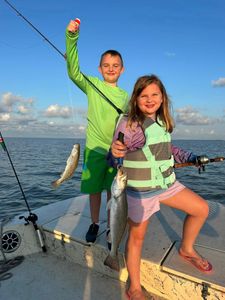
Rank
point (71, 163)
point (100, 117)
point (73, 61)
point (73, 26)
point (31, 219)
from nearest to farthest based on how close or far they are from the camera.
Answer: point (73, 26) → point (73, 61) → point (71, 163) → point (100, 117) → point (31, 219)

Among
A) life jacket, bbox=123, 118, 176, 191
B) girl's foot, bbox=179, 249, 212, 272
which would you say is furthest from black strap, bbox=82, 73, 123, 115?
girl's foot, bbox=179, 249, 212, 272

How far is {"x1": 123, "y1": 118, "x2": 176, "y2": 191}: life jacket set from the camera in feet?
10.1

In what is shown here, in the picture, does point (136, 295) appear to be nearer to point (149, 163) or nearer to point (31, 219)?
point (149, 163)

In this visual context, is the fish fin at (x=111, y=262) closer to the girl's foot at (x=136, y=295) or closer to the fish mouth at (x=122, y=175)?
the girl's foot at (x=136, y=295)

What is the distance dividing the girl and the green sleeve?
89 centimetres

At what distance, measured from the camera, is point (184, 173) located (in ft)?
58.3

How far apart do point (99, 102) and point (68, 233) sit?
1977 millimetres

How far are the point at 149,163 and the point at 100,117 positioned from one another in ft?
3.63

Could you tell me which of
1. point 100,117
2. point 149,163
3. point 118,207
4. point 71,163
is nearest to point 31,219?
point 71,163

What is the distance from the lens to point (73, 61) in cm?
356

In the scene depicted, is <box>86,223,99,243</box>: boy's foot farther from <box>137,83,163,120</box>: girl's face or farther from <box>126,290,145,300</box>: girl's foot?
<box>137,83,163,120</box>: girl's face

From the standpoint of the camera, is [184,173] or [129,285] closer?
[129,285]

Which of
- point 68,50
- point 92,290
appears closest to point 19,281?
point 92,290

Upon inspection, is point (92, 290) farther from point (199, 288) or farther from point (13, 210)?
point (13, 210)
